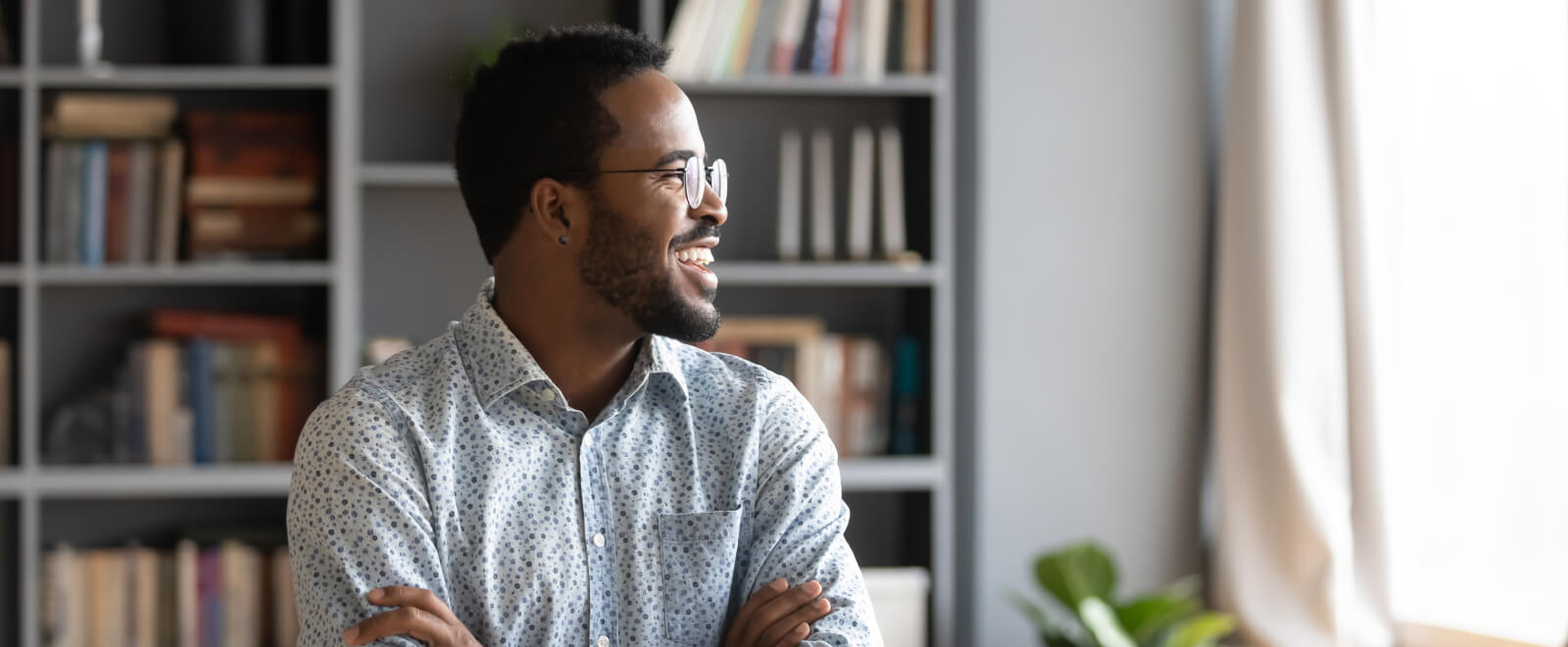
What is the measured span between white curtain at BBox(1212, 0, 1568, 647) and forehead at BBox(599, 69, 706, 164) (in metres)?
1.60

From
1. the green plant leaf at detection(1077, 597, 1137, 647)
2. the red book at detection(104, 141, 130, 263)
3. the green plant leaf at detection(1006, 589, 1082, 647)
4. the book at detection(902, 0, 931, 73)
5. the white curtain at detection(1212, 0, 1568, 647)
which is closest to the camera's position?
the white curtain at detection(1212, 0, 1568, 647)

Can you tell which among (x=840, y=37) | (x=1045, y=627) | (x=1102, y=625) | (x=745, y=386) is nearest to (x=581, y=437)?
(x=745, y=386)

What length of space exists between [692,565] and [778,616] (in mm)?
100

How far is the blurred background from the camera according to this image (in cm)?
263

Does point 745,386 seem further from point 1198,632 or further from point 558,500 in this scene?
point 1198,632

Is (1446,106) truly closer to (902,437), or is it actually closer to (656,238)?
(902,437)

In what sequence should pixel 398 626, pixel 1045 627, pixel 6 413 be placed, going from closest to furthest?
pixel 398 626 → pixel 1045 627 → pixel 6 413

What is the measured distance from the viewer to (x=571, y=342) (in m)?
1.44

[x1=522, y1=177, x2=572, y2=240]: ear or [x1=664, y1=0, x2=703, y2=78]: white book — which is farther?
[x1=664, y1=0, x2=703, y2=78]: white book

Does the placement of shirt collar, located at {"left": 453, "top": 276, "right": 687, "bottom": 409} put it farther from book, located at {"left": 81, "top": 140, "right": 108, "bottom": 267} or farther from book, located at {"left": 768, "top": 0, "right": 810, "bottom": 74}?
book, located at {"left": 81, "top": 140, "right": 108, "bottom": 267}

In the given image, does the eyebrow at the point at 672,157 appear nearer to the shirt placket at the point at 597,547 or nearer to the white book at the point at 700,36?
the shirt placket at the point at 597,547

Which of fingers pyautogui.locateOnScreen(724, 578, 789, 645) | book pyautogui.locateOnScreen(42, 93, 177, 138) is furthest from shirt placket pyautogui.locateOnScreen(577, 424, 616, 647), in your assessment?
book pyautogui.locateOnScreen(42, 93, 177, 138)

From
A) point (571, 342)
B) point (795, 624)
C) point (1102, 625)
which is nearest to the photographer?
point (795, 624)

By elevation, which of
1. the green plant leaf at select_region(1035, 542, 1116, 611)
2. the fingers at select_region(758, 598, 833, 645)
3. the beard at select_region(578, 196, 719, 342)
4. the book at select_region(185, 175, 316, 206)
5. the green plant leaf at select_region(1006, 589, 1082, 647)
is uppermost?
the book at select_region(185, 175, 316, 206)
